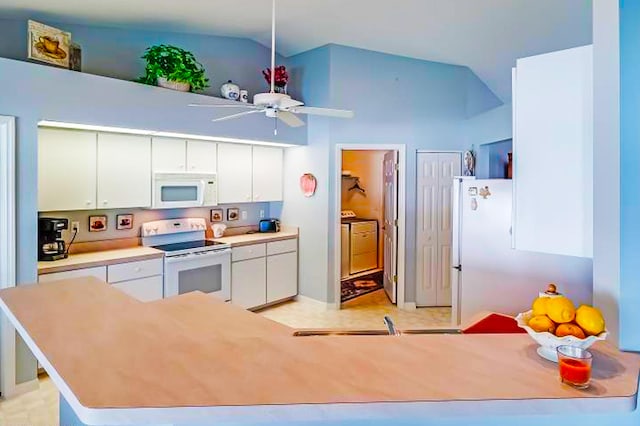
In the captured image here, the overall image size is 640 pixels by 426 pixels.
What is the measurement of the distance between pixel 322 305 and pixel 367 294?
37.9 inches

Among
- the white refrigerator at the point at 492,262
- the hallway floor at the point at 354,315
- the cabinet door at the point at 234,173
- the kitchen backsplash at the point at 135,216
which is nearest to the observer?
the white refrigerator at the point at 492,262

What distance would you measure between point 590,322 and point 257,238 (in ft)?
12.6

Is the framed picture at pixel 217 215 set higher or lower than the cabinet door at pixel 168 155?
lower

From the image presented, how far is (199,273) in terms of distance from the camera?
4020mm

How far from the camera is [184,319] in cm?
166

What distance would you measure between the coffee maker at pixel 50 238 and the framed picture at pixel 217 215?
1723 mm

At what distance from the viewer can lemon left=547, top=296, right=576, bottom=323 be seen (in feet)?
3.84

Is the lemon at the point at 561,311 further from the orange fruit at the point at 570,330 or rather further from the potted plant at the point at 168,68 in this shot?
the potted plant at the point at 168,68

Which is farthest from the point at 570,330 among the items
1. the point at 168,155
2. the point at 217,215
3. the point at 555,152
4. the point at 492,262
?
the point at 217,215

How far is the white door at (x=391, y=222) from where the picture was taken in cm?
494

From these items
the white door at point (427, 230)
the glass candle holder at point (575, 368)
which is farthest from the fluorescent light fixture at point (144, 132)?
the glass candle holder at point (575, 368)

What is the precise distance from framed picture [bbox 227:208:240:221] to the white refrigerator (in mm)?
2696

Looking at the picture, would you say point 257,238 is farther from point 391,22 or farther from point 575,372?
point 575,372

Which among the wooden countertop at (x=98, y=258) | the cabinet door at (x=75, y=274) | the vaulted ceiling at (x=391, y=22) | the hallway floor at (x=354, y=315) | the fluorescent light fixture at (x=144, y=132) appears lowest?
the hallway floor at (x=354, y=315)
